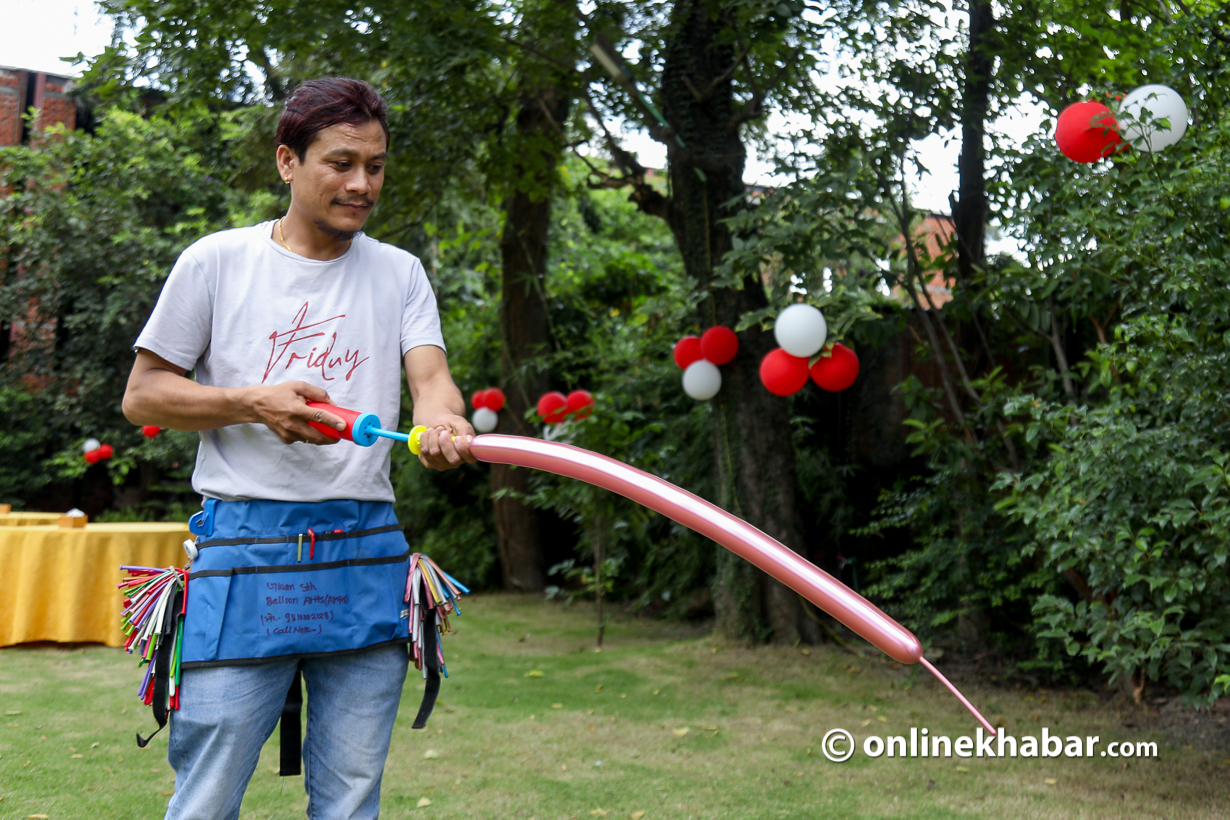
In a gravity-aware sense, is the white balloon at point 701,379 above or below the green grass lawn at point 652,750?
above

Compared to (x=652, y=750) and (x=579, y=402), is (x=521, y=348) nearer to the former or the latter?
(x=579, y=402)

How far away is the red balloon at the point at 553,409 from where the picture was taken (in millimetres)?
7090

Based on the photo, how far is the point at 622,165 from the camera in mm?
6961

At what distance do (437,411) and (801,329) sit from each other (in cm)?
360

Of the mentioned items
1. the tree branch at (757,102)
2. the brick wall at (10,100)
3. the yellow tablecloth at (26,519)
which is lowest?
the yellow tablecloth at (26,519)

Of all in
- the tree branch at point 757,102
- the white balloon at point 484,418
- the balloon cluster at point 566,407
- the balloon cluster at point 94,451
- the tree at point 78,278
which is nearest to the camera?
the tree branch at point 757,102

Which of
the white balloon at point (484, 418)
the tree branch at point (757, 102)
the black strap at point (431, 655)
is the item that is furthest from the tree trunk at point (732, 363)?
the black strap at point (431, 655)

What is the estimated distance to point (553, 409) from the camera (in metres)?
7.14

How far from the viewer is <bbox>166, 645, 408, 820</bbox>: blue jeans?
1.65m

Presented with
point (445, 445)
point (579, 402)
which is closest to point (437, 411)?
point (445, 445)

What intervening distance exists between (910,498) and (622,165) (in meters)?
3.04

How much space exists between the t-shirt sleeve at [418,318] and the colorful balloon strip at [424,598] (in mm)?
419

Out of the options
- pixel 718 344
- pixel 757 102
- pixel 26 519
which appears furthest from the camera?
pixel 26 519

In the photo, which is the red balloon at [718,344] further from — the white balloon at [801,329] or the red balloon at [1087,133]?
the red balloon at [1087,133]
